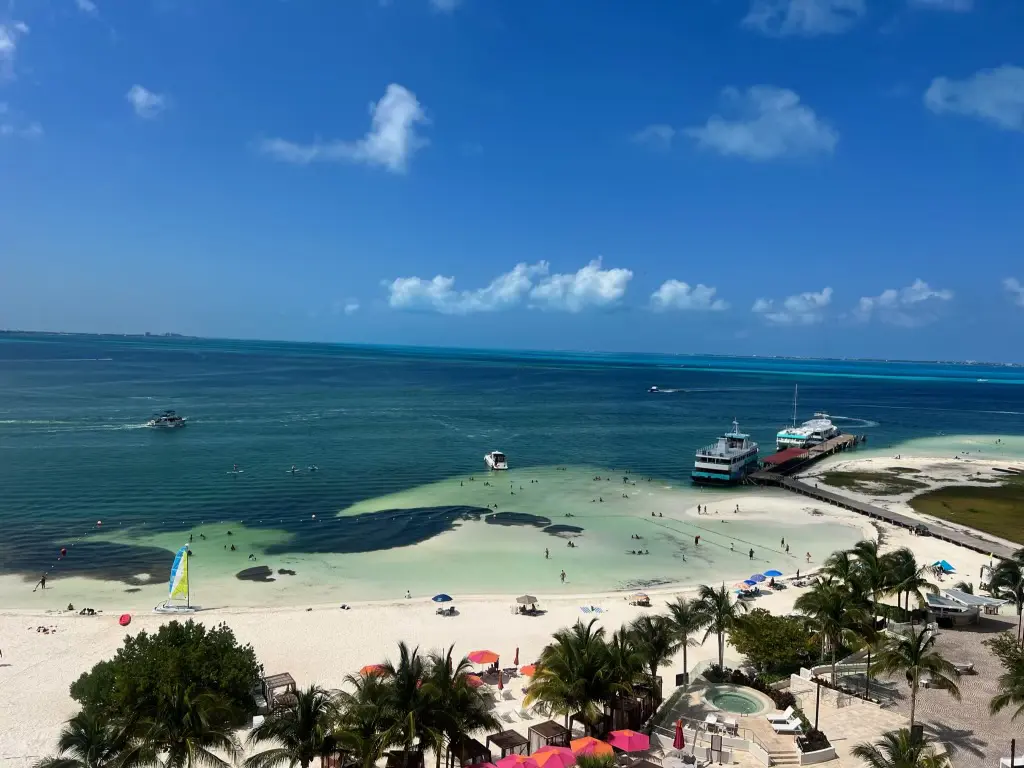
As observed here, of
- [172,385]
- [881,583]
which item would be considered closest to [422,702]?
[881,583]

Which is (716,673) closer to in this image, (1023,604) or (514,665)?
(514,665)

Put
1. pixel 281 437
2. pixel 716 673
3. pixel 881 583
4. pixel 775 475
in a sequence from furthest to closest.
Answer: pixel 281 437, pixel 775 475, pixel 881 583, pixel 716 673

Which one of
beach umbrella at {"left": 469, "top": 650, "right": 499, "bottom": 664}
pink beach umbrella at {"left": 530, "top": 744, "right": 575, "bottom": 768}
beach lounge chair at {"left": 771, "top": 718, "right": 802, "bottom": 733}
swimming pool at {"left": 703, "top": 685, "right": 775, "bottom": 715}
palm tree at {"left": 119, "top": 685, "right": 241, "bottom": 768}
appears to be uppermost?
palm tree at {"left": 119, "top": 685, "right": 241, "bottom": 768}

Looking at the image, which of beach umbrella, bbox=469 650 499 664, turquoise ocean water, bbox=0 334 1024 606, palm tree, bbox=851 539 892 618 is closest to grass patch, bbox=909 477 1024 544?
turquoise ocean water, bbox=0 334 1024 606

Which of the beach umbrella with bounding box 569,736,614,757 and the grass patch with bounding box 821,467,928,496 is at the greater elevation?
the beach umbrella with bounding box 569,736,614,757

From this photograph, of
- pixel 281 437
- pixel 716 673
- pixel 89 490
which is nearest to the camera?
pixel 716 673

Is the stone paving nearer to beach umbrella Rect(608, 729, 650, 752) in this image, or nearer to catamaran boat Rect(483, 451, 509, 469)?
beach umbrella Rect(608, 729, 650, 752)
